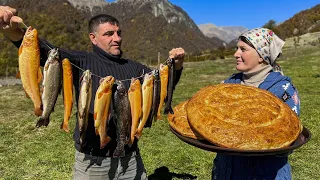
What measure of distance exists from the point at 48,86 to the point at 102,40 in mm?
1457

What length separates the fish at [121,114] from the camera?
12.4 feet

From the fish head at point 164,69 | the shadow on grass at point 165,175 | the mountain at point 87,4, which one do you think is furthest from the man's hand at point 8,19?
the mountain at point 87,4

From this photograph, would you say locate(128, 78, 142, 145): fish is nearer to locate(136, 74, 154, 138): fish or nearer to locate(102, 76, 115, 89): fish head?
locate(136, 74, 154, 138): fish

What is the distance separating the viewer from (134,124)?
4.06 meters

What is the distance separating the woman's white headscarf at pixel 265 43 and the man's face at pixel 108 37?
1.92 metres

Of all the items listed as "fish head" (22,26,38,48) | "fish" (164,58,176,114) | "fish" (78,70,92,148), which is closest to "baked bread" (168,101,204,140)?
"fish" (164,58,176,114)

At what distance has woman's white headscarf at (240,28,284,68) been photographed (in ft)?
13.6

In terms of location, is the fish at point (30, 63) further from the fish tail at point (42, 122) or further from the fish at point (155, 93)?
the fish at point (155, 93)

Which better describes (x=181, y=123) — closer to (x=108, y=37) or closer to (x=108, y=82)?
(x=108, y=82)

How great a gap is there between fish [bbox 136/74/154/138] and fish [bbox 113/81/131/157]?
22 cm

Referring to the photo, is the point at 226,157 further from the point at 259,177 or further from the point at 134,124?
the point at 134,124

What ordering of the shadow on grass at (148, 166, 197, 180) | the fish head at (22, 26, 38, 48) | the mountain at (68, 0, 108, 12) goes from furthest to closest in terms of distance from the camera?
the mountain at (68, 0, 108, 12), the shadow on grass at (148, 166, 197, 180), the fish head at (22, 26, 38, 48)

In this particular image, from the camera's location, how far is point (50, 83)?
11.5 feet

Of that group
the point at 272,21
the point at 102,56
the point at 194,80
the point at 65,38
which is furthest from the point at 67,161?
the point at 65,38
